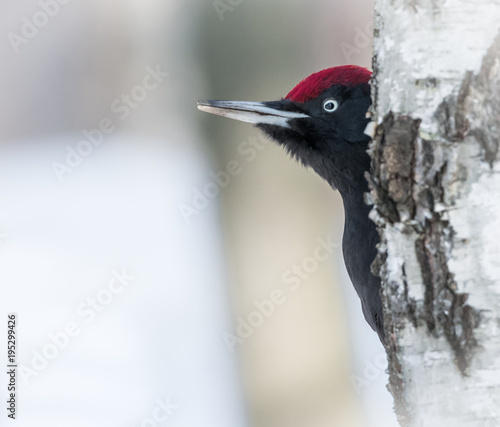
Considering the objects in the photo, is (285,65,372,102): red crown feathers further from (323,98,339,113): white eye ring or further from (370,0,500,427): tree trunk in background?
(370,0,500,427): tree trunk in background

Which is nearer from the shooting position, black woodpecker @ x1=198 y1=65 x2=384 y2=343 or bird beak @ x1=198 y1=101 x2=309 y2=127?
bird beak @ x1=198 y1=101 x2=309 y2=127

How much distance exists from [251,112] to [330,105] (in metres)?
0.42

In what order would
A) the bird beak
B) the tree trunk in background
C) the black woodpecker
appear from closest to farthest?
the tree trunk in background → the bird beak → the black woodpecker

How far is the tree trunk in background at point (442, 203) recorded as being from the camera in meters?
1.64

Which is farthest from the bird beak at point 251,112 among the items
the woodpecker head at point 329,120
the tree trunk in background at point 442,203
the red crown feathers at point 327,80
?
the tree trunk in background at point 442,203

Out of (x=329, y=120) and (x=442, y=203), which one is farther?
(x=329, y=120)

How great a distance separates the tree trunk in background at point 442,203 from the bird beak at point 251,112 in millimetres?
1330

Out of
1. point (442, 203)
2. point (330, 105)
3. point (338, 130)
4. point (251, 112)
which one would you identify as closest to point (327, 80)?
point (330, 105)

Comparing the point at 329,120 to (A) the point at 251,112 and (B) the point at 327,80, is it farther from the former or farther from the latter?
(A) the point at 251,112

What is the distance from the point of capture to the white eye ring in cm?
324

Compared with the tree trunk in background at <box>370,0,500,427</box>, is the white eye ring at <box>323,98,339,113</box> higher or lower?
higher

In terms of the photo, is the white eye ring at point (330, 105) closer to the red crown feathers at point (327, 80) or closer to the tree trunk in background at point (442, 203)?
the red crown feathers at point (327, 80)

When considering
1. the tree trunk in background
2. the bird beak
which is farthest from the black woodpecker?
the tree trunk in background

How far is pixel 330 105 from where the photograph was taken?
3248 mm
